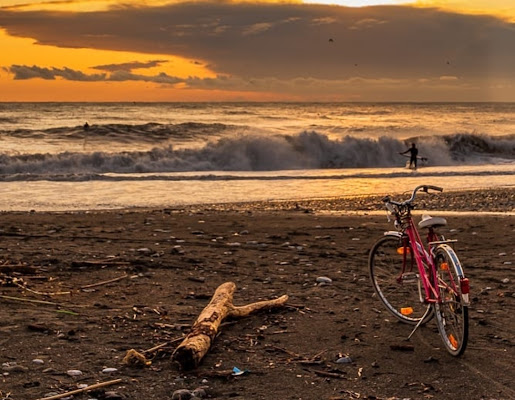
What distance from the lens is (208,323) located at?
635 centimetres

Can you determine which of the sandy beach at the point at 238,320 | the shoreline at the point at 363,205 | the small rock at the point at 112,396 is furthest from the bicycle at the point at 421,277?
the shoreline at the point at 363,205

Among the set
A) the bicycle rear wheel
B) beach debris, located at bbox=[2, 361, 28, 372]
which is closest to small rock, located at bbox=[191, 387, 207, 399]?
beach debris, located at bbox=[2, 361, 28, 372]

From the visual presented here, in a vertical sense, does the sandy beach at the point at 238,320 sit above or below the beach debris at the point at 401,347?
below

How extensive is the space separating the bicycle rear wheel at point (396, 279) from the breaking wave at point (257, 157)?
78.4ft

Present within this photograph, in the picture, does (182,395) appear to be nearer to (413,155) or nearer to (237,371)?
(237,371)

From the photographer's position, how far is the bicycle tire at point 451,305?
227 inches

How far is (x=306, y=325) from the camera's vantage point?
7.00 metres

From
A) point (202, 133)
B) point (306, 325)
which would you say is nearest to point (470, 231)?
point (306, 325)

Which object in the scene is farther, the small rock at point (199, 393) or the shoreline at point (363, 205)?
the shoreline at point (363, 205)

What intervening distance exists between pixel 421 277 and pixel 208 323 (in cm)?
197

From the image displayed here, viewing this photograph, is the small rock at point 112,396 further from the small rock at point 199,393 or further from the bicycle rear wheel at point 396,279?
the bicycle rear wheel at point 396,279

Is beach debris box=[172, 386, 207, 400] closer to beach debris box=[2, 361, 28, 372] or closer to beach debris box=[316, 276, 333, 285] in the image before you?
beach debris box=[2, 361, 28, 372]

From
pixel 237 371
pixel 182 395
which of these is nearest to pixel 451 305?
pixel 237 371

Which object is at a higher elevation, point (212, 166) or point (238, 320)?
point (238, 320)
